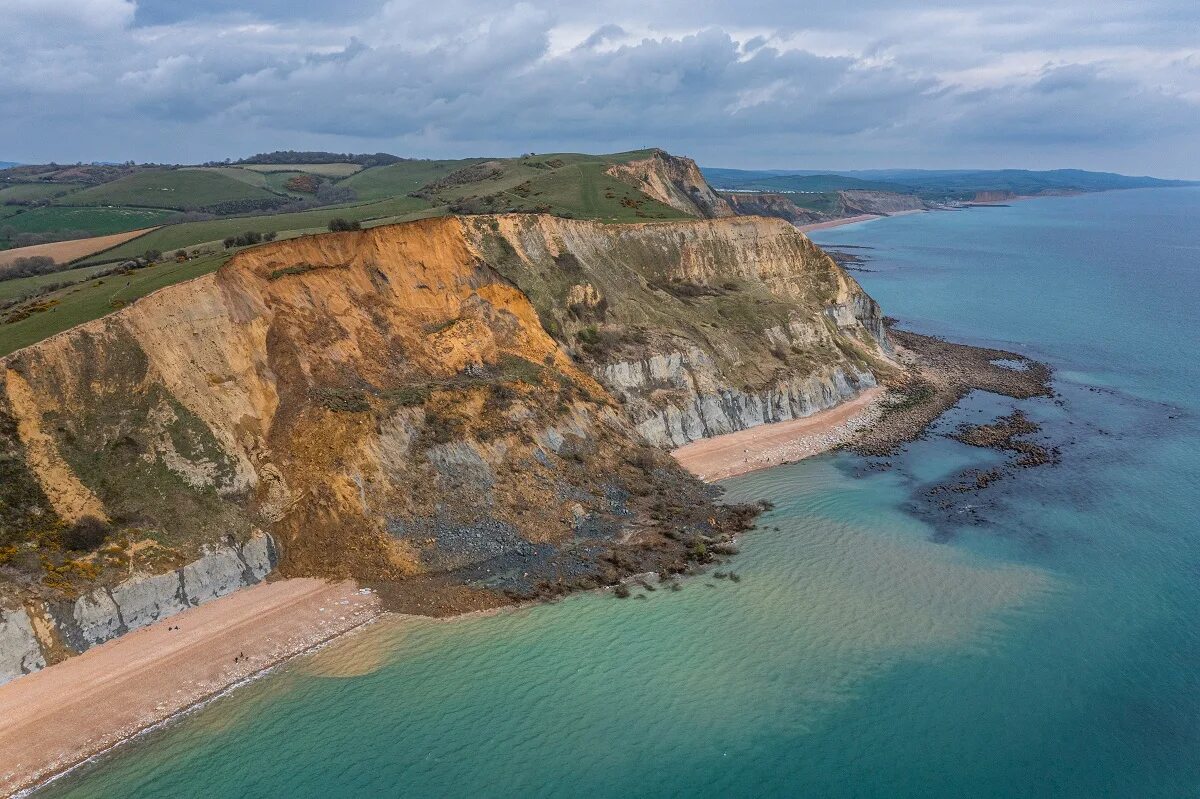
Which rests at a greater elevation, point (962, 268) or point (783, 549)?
point (962, 268)

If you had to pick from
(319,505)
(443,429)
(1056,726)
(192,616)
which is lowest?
(1056,726)

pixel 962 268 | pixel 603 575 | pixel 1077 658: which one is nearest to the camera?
pixel 1077 658

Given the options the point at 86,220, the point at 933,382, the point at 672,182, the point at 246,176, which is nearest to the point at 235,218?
the point at 86,220

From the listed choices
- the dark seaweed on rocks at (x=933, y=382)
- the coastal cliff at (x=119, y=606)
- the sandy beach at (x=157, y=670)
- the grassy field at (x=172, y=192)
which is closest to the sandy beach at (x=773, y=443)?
the dark seaweed on rocks at (x=933, y=382)

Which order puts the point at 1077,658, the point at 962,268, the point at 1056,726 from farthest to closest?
the point at 962,268 → the point at 1077,658 → the point at 1056,726

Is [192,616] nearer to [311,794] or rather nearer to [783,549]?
[311,794]

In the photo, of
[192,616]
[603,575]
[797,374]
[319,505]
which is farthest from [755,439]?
[192,616]
